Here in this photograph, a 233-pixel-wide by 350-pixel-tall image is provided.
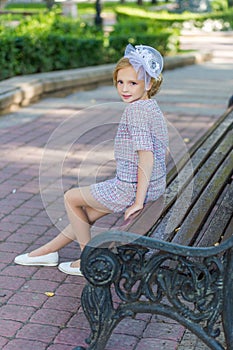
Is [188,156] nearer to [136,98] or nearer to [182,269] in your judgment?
[136,98]

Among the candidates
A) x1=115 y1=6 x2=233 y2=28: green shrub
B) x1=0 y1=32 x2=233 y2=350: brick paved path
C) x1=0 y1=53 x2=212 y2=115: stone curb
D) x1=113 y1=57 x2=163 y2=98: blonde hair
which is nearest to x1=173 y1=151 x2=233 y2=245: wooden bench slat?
x1=0 y1=32 x2=233 y2=350: brick paved path

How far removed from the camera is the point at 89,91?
11.4 metres

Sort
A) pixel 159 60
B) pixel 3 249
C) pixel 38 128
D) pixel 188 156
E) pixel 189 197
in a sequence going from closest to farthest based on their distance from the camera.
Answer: pixel 159 60 < pixel 189 197 < pixel 3 249 < pixel 188 156 < pixel 38 128

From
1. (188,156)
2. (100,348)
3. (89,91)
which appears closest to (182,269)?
(100,348)

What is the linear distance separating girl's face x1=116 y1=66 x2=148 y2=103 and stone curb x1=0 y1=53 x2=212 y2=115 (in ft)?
16.7

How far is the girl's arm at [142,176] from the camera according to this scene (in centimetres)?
363

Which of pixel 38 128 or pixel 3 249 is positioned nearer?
pixel 3 249

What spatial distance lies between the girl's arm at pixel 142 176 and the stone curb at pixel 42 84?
5.19 m

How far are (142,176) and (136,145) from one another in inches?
6.1

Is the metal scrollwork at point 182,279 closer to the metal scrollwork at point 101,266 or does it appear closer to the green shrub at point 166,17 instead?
the metal scrollwork at point 101,266

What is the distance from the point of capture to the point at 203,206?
13.4 feet

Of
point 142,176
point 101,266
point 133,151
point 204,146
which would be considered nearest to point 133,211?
point 142,176

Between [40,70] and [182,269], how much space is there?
888 cm

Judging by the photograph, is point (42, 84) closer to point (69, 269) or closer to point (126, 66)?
point (69, 269)
